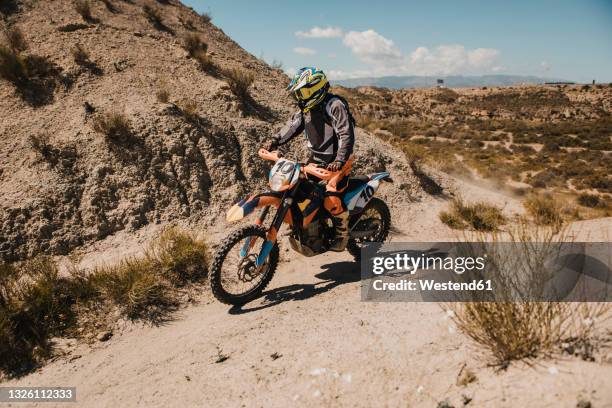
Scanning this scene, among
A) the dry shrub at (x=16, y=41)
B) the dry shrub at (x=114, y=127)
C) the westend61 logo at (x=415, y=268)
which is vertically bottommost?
the westend61 logo at (x=415, y=268)

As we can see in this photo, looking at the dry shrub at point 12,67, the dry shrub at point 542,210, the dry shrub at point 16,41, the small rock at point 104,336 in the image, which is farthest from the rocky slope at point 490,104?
the small rock at point 104,336

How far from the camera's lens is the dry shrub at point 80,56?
8164 mm

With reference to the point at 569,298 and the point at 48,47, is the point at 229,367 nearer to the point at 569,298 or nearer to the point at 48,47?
the point at 569,298

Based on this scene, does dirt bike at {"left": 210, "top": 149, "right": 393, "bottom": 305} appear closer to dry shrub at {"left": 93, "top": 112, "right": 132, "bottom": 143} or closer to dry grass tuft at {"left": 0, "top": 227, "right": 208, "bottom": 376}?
dry grass tuft at {"left": 0, "top": 227, "right": 208, "bottom": 376}

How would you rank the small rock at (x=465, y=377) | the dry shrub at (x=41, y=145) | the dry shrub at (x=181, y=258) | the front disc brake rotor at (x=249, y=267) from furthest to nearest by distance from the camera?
the dry shrub at (x=41, y=145) < the dry shrub at (x=181, y=258) < the front disc brake rotor at (x=249, y=267) < the small rock at (x=465, y=377)

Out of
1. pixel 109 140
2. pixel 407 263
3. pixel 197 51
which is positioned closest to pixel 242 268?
pixel 407 263

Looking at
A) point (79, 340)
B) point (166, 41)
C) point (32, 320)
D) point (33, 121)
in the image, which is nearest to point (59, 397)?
point (79, 340)

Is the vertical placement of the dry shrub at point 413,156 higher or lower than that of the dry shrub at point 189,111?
lower

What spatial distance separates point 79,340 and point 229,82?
267 inches

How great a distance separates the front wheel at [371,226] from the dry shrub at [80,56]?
23.3ft

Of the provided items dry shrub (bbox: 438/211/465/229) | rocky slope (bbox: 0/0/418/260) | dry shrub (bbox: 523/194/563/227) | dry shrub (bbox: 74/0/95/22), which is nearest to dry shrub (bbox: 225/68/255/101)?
rocky slope (bbox: 0/0/418/260)

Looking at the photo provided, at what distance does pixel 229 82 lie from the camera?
920 cm

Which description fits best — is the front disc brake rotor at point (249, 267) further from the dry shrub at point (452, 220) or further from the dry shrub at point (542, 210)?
the dry shrub at point (542, 210)

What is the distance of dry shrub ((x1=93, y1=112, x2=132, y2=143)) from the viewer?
6.86 metres
